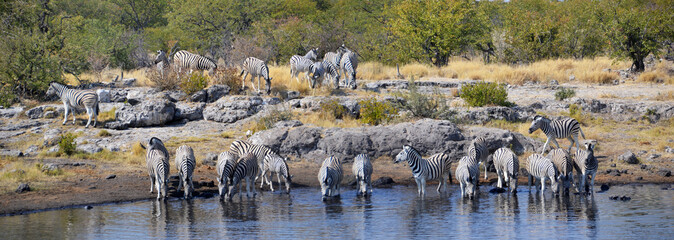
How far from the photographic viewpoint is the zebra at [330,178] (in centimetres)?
1475

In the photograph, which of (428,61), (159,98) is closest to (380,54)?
(428,61)

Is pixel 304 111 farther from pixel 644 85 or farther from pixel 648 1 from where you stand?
pixel 648 1

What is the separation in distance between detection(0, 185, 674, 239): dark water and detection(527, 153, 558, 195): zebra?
33cm

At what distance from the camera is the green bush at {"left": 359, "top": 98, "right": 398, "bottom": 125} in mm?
22844

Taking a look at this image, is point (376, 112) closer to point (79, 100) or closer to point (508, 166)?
point (508, 166)

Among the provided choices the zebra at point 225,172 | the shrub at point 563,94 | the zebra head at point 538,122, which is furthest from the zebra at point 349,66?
the zebra at point 225,172

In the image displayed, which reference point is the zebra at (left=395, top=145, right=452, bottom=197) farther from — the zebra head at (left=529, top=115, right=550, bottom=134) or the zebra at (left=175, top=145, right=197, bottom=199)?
the zebra head at (left=529, top=115, right=550, bottom=134)

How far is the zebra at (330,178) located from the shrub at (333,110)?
823 cm

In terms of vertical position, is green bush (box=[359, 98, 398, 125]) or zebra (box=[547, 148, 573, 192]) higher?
green bush (box=[359, 98, 398, 125])

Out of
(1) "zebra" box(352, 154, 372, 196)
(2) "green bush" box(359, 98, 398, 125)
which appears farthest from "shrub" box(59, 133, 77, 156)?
(1) "zebra" box(352, 154, 372, 196)

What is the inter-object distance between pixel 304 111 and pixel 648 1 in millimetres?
29964

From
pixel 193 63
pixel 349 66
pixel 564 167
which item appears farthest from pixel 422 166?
pixel 193 63

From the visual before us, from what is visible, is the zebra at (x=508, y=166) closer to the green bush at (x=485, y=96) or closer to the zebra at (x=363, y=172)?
the zebra at (x=363, y=172)

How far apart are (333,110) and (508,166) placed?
931cm
